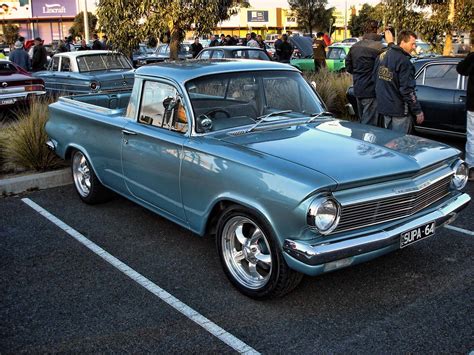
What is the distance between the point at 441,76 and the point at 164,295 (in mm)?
6608

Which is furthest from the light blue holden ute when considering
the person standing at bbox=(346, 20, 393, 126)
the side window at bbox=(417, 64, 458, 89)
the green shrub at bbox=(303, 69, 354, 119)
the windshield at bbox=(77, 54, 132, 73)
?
the windshield at bbox=(77, 54, 132, 73)

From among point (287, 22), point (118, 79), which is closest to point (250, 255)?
point (118, 79)

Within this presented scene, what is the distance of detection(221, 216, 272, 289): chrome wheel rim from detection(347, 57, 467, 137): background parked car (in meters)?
5.60

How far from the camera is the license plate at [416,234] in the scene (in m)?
3.80

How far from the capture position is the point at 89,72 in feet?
39.6

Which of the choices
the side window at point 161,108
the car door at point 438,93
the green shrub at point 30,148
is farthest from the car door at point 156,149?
the car door at point 438,93

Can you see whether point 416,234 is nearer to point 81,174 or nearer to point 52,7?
point 81,174

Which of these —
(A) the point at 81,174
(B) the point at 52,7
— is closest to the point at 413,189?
(A) the point at 81,174

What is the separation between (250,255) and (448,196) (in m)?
1.77

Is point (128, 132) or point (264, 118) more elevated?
point (264, 118)

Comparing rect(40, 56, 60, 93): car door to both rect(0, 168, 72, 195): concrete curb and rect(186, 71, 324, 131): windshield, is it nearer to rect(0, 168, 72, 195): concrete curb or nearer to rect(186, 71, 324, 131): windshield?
rect(0, 168, 72, 195): concrete curb

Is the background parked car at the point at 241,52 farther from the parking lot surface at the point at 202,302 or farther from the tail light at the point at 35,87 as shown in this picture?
the parking lot surface at the point at 202,302

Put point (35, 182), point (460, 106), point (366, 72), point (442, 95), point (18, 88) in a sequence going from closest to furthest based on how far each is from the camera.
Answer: point (35, 182)
point (366, 72)
point (460, 106)
point (442, 95)
point (18, 88)

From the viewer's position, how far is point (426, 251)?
4.89m
